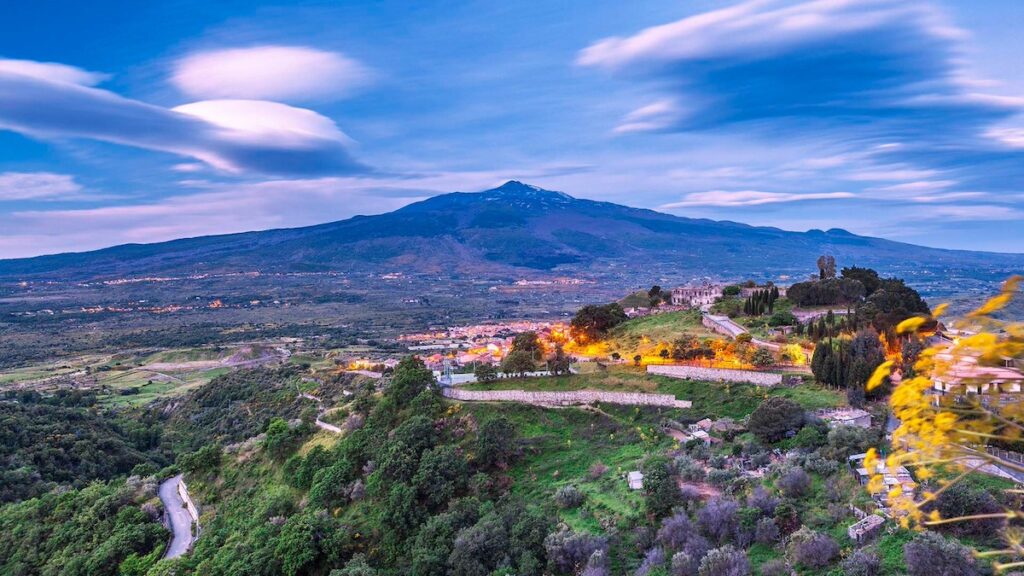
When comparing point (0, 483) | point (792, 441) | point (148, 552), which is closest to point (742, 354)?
point (792, 441)

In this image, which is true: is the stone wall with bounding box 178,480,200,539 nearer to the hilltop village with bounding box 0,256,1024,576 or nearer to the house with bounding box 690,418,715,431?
the hilltop village with bounding box 0,256,1024,576

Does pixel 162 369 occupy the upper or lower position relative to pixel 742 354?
lower

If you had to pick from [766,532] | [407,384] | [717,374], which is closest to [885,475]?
[766,532]

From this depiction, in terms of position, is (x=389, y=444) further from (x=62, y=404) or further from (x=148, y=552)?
(x=62, y=404)

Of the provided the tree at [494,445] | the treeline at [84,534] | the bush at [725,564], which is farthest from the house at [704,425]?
the treeline at [84,534]

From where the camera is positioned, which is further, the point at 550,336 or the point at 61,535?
the point at 550,336

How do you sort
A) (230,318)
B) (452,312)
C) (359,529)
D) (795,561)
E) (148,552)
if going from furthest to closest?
(452,312)
(230,318)
(148,552)
(359,529)
(795,561)

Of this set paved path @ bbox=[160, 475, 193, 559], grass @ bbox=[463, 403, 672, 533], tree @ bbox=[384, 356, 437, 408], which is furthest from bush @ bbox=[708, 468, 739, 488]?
paved path @ bbox=[160, 475, 193, 559]

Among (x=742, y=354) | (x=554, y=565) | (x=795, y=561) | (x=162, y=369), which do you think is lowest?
(x=162, y=369)
